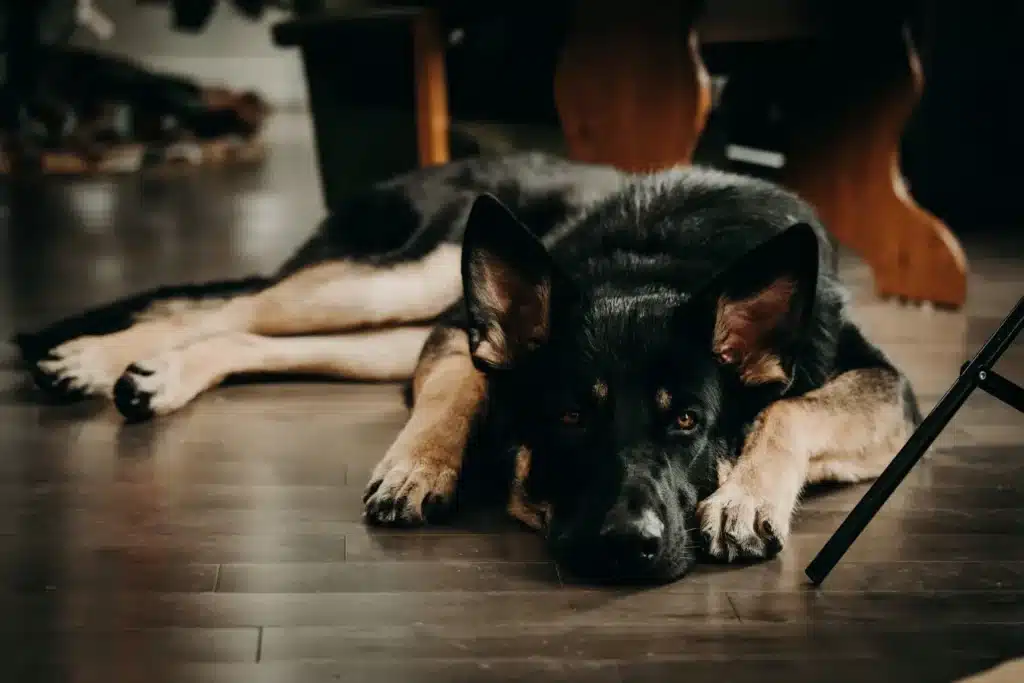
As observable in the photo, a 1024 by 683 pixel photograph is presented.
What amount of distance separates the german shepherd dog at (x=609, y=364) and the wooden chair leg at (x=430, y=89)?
4.64 ft

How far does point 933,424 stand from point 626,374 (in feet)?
1.71

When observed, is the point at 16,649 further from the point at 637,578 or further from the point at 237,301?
the point at 237,301

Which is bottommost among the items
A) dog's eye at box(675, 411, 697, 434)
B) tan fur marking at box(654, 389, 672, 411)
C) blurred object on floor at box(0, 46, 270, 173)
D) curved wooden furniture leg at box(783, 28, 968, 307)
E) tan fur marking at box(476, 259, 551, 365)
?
blurred object on floor at box(0, 46, 270, 173)

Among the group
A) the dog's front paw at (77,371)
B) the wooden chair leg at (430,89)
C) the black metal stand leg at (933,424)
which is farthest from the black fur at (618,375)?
the wooden chair leg at (430,89)

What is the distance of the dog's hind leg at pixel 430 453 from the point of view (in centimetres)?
240

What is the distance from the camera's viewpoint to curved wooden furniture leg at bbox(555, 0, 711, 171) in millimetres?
4203

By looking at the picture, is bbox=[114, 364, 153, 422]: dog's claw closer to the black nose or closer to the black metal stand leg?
the black nose

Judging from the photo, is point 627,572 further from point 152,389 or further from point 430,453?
point 152,389

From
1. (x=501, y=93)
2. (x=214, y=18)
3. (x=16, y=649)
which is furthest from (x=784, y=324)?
(x=214, y=18)

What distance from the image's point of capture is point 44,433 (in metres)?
2.95

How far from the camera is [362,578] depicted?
215cm

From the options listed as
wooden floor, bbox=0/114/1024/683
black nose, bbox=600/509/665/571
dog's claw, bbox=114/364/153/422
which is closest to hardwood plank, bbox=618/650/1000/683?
wooden floor, bbox=0/114/1024/683

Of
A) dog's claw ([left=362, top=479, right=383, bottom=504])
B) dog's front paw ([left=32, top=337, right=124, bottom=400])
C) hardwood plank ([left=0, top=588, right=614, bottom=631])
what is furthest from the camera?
dog's front paw ([left=32, top=337, right=124, bottom=400])

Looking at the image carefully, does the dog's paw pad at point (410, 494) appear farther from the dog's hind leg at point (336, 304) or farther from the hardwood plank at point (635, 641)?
the dog's hind leg at point (336, 304)
